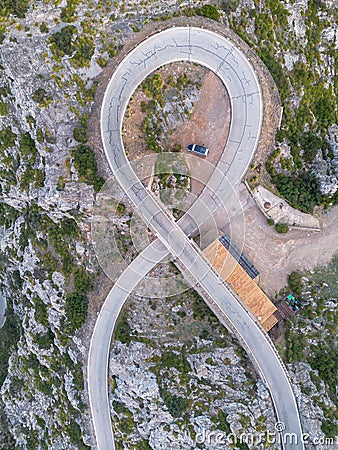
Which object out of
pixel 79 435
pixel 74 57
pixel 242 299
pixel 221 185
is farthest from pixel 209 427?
pixel 74 57

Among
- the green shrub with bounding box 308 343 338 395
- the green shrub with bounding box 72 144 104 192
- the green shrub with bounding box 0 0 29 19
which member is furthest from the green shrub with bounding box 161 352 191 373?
the green shrub with bounding box 0 0 29 19

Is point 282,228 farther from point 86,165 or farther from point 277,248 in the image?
point 86,165

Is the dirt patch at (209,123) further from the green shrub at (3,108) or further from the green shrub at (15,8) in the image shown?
the green shrub at (15,8)

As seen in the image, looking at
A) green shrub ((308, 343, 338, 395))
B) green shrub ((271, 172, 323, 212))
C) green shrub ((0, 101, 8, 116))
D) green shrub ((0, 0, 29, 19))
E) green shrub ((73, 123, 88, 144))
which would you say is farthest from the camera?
green shrub ((0, 101, 8, 116))

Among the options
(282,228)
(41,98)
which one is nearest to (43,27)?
(41,98)

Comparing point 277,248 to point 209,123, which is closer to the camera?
point 209,123

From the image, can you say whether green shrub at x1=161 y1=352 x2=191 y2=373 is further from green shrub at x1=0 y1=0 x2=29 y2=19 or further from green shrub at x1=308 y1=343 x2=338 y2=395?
green shrub at x1=0 y1=0 x2=29 y2=19

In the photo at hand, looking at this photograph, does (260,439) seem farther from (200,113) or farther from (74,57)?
(74,57)
